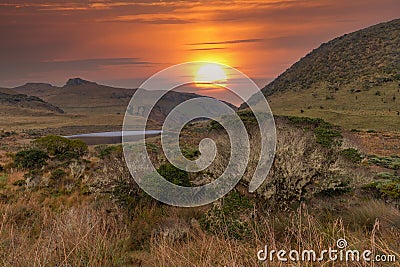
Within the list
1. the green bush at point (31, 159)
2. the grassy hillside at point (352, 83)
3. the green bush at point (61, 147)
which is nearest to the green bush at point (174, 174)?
the green bush at point (31, 159)

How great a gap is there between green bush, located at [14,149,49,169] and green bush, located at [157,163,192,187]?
404 inches

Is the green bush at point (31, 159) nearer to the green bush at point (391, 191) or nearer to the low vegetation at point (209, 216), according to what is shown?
the low vegetation at point (209, 216)

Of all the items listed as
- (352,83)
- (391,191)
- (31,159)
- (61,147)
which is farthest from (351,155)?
(352,83)

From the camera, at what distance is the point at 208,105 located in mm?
8461

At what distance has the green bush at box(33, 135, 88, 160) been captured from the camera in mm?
19719

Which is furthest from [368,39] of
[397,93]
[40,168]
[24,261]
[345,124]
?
[24,261]

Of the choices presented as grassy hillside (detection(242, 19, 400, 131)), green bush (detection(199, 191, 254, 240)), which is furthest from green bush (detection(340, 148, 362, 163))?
Answer: grassy hillside (detection(242, 19, 400, 131))

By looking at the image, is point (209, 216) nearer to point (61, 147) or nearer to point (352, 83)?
point (61, 147)

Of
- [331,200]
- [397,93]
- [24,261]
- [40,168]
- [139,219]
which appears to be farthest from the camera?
[397,93]

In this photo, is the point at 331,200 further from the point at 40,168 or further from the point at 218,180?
the point at 40,168

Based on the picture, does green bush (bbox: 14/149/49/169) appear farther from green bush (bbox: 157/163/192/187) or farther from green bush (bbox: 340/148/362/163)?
green bush (bbox: 340/148/362/163)

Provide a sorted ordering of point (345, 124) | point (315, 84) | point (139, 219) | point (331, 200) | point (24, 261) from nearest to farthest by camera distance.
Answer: point (24, 261)
point (139, 219)
point (331, 200)
point (345, 124)
point (315, 84)

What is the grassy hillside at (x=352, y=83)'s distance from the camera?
194ft

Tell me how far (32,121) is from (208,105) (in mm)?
92521
